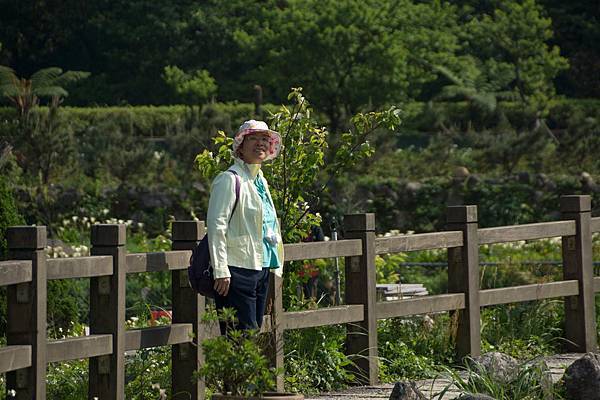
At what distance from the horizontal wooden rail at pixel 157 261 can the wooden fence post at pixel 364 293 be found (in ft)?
5.58

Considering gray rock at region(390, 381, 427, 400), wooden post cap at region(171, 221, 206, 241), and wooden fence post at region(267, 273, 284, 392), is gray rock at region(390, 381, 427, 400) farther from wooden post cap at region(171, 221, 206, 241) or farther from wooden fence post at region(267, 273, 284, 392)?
wooden post cap at region(171, 221, 206, 241)

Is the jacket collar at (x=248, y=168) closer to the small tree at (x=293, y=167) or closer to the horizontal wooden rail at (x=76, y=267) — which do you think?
the horizontal wooden rail at (x=76, y=267)

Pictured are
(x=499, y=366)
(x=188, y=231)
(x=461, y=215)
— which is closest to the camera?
(x=188, y=231)

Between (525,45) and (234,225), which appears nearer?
(234,225)

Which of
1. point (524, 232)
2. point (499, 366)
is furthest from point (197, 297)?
point (524, 232)

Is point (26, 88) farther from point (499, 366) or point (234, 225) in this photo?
point (234, 225)

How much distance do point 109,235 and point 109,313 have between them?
397mm

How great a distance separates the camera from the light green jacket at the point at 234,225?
21.9 feet

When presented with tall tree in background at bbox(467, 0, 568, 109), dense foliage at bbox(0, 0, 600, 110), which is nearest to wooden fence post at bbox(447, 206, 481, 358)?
dense foliage at bbox(0, 0, 600, 110)

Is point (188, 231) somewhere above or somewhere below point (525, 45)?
below

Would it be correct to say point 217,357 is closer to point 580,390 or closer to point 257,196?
point 257,196

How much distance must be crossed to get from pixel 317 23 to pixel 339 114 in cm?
392

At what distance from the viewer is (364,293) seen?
8.66 metres

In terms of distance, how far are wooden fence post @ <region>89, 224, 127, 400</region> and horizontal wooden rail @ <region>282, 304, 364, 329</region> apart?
4.61 ft
